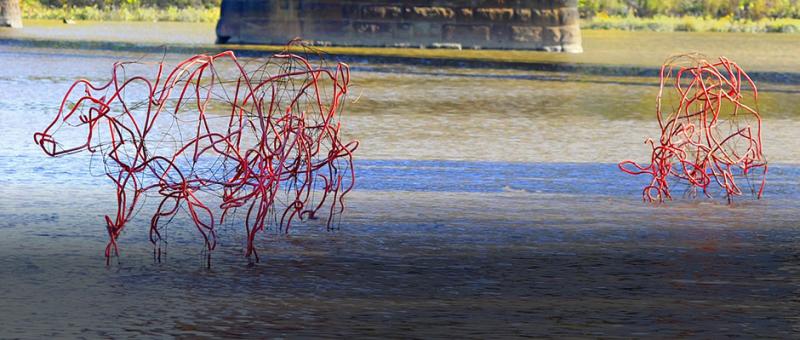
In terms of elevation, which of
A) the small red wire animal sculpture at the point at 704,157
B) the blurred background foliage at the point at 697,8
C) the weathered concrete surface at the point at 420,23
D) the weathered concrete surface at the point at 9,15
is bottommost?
the blurred background foliage at the point at 697,8

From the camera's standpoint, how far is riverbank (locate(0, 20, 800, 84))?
32.6 metres

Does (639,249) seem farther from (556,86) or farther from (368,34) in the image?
(368,34)

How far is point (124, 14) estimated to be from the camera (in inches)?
2675

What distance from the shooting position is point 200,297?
8164mm

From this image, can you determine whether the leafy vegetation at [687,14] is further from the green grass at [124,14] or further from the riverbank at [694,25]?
the green grass at [124,14]

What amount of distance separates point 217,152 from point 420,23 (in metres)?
26.3

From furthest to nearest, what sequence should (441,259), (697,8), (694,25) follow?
(697,8), (694,25), (441,259)

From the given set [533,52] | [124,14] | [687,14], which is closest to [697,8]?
[687,14]

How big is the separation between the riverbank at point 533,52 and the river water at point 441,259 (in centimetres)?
1651

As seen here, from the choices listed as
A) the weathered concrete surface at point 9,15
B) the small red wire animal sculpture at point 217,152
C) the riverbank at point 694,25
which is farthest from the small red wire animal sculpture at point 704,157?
the riverbank at point 694,25

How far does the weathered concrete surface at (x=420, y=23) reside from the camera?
39.4 meters

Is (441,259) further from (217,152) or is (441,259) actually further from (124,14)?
(124,14)

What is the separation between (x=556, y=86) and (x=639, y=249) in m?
16.5

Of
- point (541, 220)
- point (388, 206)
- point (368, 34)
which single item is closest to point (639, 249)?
point (541, 220)
